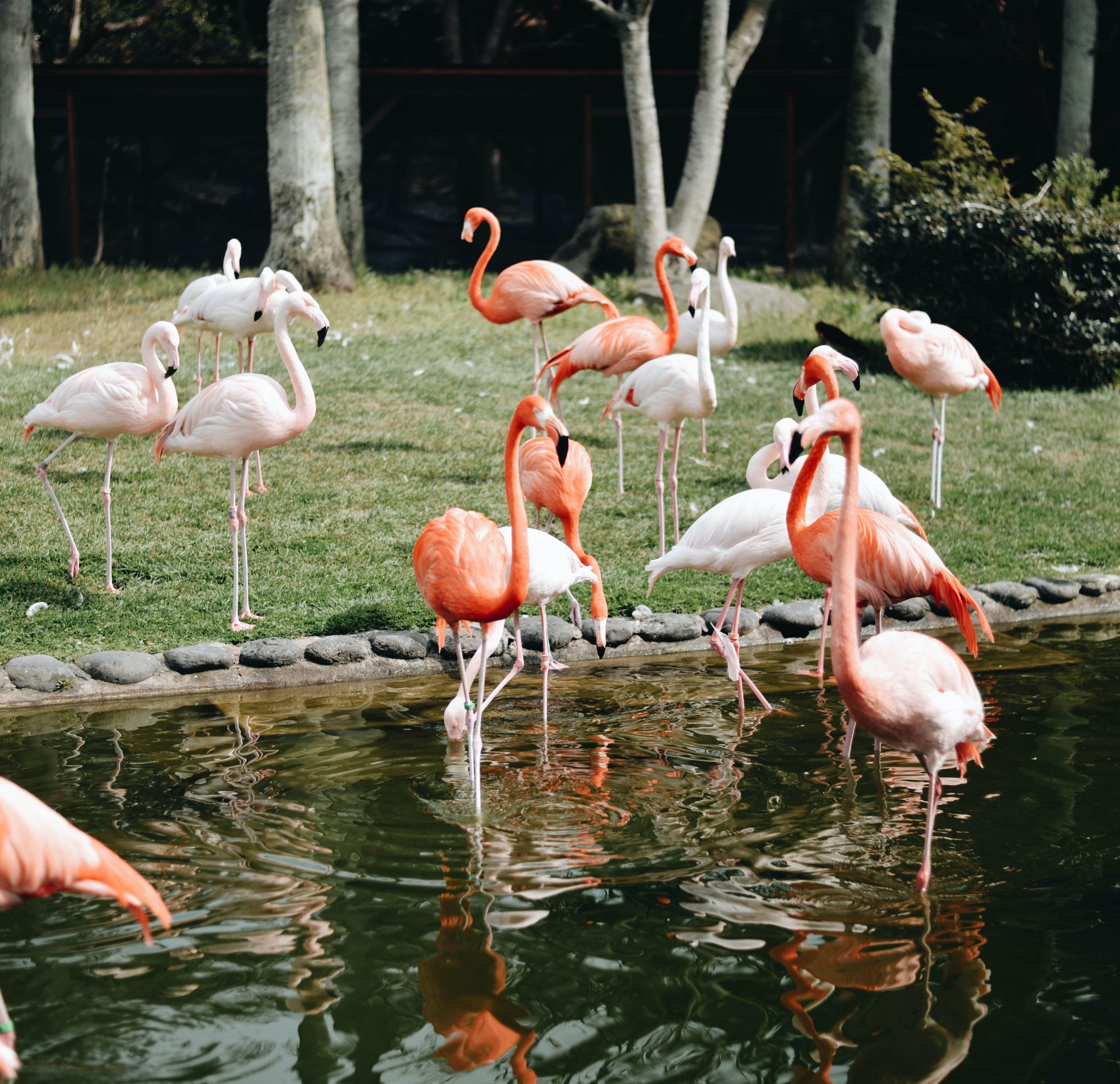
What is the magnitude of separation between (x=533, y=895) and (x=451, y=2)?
16.9 m

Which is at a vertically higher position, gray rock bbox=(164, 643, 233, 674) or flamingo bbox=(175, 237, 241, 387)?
flamingo bbox=(175, 237, 241, 387)

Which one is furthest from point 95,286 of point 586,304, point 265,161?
point 265,161

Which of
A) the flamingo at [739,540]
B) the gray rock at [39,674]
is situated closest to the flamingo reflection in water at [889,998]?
the flamingo at [739,540]

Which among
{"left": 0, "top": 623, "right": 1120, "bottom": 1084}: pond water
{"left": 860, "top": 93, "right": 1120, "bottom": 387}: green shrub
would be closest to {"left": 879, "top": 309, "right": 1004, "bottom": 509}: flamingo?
{"left": 0, "top": 623, "right": 1120, "bottom": 1084}: pond water

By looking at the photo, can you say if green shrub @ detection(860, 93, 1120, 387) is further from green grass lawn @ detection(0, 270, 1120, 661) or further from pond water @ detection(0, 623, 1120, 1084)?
pond water @ detection(0, 623, 1120, 1084)

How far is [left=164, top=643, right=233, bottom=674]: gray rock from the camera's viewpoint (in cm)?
568

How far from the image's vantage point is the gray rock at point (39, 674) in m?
5.45

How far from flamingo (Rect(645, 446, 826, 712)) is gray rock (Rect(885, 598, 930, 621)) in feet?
4.17

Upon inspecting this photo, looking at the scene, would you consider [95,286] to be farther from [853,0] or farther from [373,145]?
[853,0]

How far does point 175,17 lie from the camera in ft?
65.6

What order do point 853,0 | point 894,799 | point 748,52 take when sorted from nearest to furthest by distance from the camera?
point 894,799
point 748,52
point 853,0

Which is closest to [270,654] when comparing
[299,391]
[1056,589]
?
[299,391]

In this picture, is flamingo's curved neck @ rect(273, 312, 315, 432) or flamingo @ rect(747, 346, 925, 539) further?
flamingo's curved neck @ rect(273, 312, 315, 432)

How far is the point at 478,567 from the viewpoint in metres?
4.37
